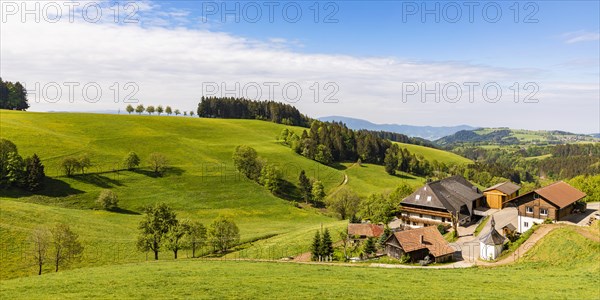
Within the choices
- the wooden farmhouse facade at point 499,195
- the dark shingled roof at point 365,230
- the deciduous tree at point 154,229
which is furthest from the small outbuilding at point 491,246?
the deciduous tree at point 154,229

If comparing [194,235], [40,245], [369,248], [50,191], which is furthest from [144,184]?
[369,248]

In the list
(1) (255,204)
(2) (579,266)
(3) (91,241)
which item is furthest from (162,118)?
(2) (579,266)

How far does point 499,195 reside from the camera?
243 ft

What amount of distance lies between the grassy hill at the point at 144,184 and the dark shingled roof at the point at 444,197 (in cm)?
1722

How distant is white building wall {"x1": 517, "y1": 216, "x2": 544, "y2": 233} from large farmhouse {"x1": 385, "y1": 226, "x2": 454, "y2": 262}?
1610 cm

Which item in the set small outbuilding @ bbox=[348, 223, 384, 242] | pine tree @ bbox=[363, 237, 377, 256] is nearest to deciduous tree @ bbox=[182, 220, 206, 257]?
small outbuilding @ bbox=[348, 223, 384, 242]

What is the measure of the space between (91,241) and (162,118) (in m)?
115

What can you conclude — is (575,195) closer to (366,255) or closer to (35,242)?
(366,255)

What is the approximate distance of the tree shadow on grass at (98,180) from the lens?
92000 millimetres

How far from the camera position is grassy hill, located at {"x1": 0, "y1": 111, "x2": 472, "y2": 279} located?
61938 millimetres

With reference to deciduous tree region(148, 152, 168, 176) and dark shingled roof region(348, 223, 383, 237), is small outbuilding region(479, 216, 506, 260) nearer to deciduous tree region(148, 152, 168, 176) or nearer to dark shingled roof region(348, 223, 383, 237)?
dark shingled roof region(348, 223, 383, 237)

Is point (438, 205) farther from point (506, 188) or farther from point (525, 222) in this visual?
point (506, 188)

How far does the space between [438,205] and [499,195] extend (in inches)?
662

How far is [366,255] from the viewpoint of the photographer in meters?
52.2
